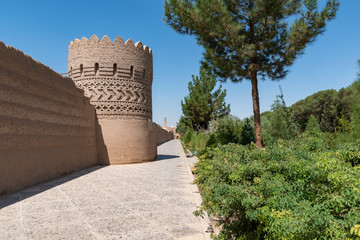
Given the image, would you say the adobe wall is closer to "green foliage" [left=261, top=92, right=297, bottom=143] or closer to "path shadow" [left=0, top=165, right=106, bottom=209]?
"path shadow" [left=0, top=165, right=106, bottom=209]

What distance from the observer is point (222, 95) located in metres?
26.7

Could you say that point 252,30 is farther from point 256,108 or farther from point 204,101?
point 204,101

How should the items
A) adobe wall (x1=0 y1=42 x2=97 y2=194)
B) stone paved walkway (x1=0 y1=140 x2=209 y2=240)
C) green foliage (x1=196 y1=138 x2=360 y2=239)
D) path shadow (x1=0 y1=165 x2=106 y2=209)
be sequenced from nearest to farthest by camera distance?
green foliage (x1=196 y1=138 x2=360 y2=239) < stone paved walkway (x1=0 y1=140 x2=209 y2=240) < path shadow (x1=0 y1=165 x2=106 y2=209) < adobe wall (x1=0 y1=42 x2=97 y2=194)

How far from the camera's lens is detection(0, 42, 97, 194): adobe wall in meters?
4.93

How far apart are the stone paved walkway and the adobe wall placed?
21.4 inches

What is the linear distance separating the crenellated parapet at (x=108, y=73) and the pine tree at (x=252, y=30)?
2.38 m

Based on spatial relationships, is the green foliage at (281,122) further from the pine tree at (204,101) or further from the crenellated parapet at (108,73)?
the pine tree at (204,101)

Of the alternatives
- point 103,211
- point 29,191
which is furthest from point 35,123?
point 103,211

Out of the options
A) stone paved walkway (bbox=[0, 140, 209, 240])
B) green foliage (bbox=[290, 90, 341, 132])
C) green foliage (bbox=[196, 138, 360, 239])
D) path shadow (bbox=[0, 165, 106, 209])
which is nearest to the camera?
green foliage (bbox=[196, 138, 360, 239])

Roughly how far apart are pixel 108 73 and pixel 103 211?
684 cm

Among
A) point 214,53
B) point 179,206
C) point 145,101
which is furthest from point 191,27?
point 179,206

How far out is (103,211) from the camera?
368cm

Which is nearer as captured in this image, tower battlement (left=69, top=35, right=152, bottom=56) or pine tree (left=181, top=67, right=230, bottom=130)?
tower battlement (left=69, top=35, right=152, bottom=56)

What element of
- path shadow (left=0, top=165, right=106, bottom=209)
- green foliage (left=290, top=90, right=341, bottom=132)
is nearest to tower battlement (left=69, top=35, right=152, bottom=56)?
path shadow (left=0, top=165, right=106, bottom=209)
